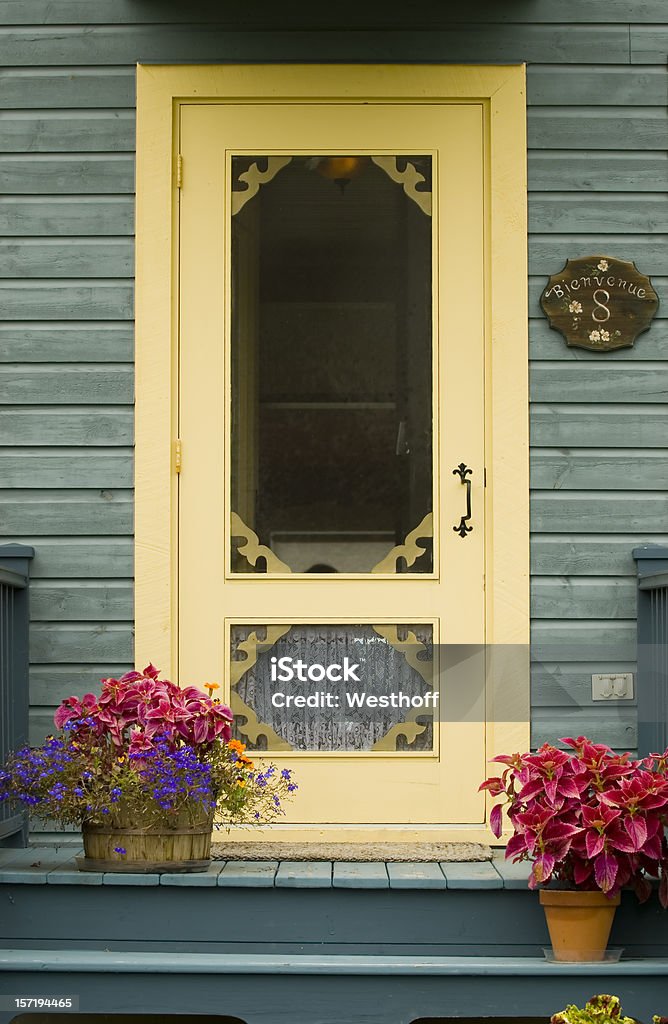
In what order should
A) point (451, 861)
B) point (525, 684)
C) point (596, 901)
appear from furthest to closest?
point (525, 684), point (451, 861), point (596, 901)

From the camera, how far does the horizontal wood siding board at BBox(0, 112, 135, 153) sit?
13.6ft

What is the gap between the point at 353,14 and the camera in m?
4.14

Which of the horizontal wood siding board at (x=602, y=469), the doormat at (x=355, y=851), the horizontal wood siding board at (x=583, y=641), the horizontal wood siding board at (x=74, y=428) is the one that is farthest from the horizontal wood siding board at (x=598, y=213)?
the doormat at (x=355, y=851)

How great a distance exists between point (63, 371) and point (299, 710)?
1.26 metres

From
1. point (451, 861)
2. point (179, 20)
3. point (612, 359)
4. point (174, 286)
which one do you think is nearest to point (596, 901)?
point (451, 861)

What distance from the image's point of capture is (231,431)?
4.10m

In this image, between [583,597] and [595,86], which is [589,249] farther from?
[583,597]

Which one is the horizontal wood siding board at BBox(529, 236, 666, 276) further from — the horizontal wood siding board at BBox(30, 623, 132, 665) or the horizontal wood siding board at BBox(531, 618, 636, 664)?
the horizontal wood siding board at BBox(30, 623, 132, 665)

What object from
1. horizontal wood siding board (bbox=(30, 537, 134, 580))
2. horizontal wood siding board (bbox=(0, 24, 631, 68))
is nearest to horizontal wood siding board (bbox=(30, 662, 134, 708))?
horizontal wood siding board (bbox=(30, 537, 134, 580))

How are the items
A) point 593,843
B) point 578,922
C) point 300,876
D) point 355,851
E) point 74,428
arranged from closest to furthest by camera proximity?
point 593,843, point 578,922, point 300,876, point 355,851, point 74,428

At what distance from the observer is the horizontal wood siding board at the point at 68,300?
411 centimetres

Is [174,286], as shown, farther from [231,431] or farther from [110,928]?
[110,928]

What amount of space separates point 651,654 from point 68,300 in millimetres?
2072

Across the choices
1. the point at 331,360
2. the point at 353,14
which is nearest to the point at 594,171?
the point at 353,14
